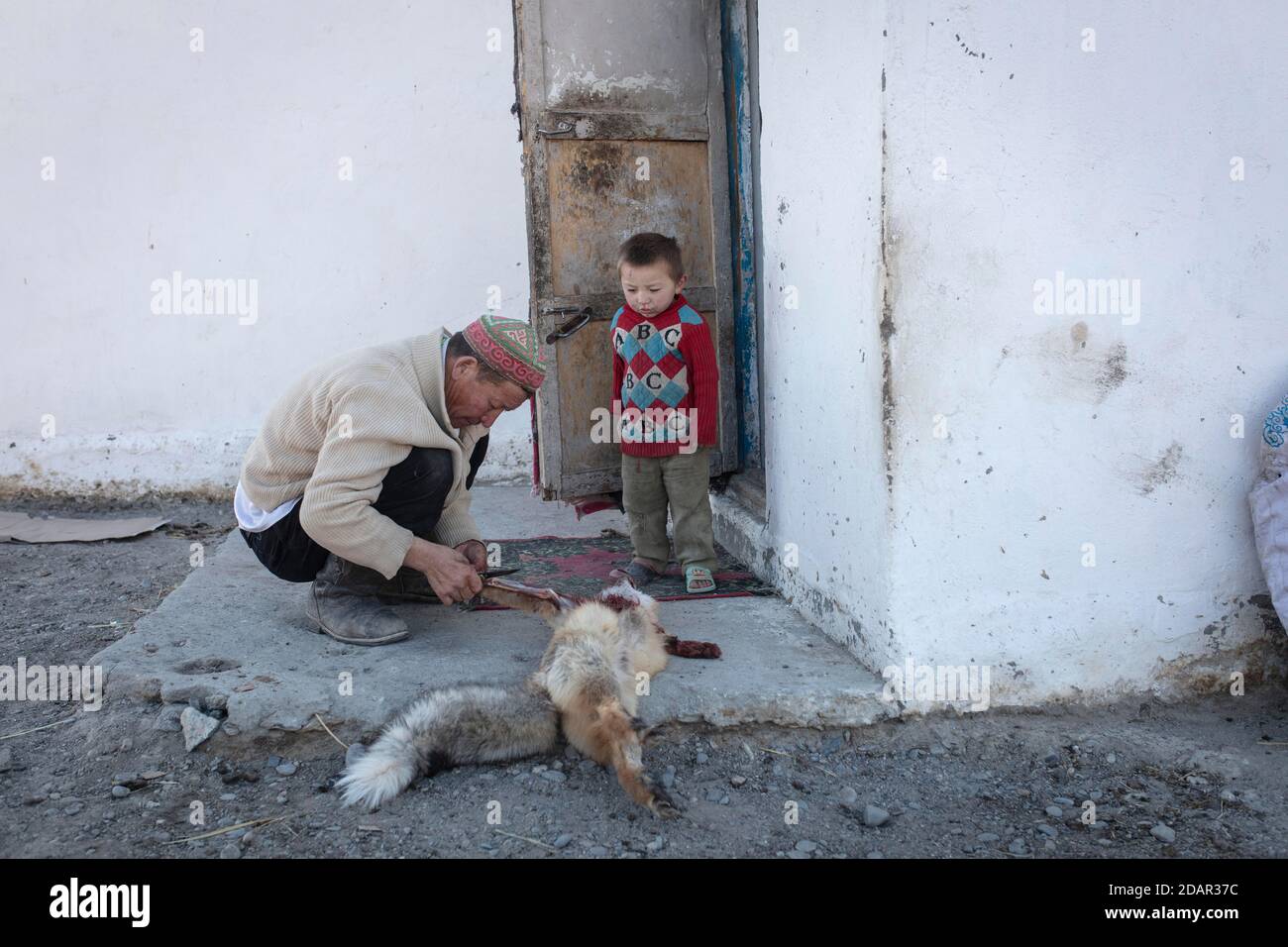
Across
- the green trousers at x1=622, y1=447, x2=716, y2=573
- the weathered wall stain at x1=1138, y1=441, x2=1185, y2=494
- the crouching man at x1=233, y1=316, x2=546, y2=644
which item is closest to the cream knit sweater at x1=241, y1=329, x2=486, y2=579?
the crouching man at x1=233, y1=316, x2=546, y2=644

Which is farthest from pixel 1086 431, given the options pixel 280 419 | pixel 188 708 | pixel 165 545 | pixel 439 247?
pixel 165 545

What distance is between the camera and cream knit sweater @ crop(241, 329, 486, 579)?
311cm

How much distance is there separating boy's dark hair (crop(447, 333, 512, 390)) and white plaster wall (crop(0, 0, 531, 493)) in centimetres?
272

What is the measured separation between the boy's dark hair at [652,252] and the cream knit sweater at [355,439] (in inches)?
40.2

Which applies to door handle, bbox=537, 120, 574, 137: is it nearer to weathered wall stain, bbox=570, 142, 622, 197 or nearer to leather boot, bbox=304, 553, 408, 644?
weathered wall stain, bbox=570, 142, 622, 197

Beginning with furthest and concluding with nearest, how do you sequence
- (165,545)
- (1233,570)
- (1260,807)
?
(165,545), (1233,570), (1260,807)

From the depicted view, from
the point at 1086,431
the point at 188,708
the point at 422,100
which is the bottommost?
the point at 188,708

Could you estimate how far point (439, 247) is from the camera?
596cm

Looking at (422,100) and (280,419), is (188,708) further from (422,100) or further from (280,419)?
(422,100)

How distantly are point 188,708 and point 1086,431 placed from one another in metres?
2.59

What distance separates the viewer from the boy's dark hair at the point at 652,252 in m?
4.13
